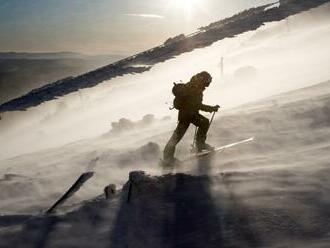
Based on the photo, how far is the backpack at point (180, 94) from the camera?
9.77 meters

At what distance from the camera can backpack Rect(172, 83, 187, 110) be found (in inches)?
385

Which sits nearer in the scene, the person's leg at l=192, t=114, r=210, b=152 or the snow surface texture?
the snow surface texture

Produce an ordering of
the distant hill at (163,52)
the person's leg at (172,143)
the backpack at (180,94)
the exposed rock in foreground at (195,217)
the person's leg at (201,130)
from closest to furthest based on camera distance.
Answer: the exposed rock in foreground at (195,217)
the backpack at (180,94)
the person's leg at (172,143)
the person's leg at (201,130)
the distant hill at (163,52)

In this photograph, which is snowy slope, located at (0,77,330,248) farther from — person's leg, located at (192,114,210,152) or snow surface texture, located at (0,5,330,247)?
person's leg, located at (192,114,210,152)

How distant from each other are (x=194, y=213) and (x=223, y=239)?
0.78 meters

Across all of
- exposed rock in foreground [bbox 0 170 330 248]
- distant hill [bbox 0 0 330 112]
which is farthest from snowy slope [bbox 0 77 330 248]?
distant hill [bbox 0 0 330 112]

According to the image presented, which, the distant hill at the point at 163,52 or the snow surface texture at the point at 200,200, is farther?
the distant hill at the point at 163,52

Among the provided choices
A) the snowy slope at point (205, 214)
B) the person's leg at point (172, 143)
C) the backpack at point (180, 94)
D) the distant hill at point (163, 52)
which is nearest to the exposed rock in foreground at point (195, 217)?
the snowy slope at point (205, 214)

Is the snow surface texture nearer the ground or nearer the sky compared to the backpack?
nearer the ground

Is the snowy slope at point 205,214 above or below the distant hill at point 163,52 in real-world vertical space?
below

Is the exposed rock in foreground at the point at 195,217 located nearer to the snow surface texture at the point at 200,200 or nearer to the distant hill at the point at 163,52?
the snow surface texture at the point at 200,200

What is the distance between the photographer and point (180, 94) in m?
9.84

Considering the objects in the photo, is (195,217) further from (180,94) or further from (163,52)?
(163,52)

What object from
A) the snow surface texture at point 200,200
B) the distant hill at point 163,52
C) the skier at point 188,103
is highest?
the distant hill at point 163,52
